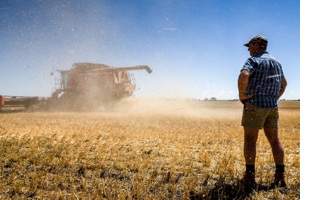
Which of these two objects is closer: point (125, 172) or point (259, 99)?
point (259, 99)

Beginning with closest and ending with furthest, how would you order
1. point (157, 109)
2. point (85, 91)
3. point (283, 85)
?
1. point (283, 85)
2. point (85, 91)
3. point (157, 109)

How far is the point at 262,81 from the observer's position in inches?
90.4

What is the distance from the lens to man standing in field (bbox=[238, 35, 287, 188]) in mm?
2279

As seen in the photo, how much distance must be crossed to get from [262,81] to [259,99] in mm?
202

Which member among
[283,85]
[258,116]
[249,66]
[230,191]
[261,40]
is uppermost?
[261,40]

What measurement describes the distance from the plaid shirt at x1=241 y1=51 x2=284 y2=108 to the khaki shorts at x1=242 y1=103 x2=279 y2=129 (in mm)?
52

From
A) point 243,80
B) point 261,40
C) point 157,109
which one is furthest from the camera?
point 157,109

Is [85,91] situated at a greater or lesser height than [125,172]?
greater

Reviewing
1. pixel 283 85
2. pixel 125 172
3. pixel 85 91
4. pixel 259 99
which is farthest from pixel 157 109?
pixel 259 99

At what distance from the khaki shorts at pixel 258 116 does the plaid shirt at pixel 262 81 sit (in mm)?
52

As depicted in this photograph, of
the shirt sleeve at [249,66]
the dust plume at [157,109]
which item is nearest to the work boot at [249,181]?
the shirt sleeve at [249,66]

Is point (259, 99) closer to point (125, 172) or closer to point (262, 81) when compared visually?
point (262, 81)

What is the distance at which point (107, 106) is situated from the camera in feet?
49.0

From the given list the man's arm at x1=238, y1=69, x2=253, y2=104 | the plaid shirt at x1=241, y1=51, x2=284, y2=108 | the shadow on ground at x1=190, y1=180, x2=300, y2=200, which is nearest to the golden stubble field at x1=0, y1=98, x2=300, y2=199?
the shadow on ground at x1=190, y1=180, x2=300, y2=200
